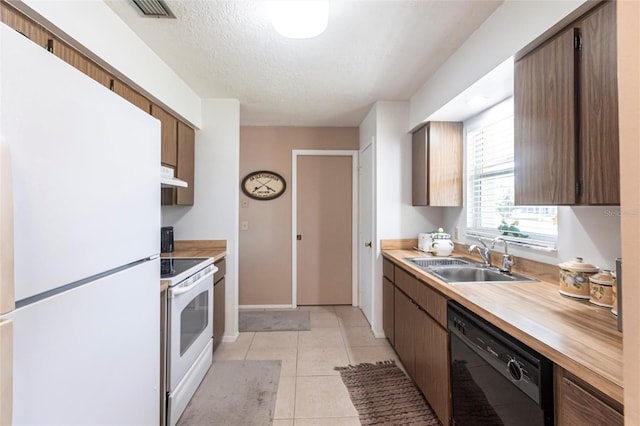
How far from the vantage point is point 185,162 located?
2.48 meters

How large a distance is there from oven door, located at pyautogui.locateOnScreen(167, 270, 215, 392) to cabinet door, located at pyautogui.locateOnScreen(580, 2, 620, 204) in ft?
6.71

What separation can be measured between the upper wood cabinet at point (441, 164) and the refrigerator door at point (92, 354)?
7.24 ft

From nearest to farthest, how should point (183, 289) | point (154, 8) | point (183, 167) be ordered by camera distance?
point (154, 8), point (183, 289), point (183, 167)

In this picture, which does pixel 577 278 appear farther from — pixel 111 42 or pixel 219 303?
pixel 111 42

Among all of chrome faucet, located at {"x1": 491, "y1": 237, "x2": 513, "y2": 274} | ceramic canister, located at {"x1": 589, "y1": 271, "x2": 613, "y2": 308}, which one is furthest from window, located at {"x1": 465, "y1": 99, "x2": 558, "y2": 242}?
ceramic canister, located at {"x1": 589, "y1": 271, "x2": 613, "y2": 308}

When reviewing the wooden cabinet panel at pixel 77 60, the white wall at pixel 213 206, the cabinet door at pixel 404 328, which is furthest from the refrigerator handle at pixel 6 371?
the white wall at pixel 213 206

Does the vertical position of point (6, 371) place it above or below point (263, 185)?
below

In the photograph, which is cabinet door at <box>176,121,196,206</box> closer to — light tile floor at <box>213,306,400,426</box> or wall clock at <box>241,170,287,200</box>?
wall clock at <box>241,170,287,200</box>

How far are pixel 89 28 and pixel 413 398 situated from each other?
2901 millimetres

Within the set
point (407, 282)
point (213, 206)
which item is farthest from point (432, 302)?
point (213, 206)

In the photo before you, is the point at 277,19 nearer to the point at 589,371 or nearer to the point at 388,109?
the point at 388,109

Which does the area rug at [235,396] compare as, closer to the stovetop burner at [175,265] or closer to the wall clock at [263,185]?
the stovetop burner at [175,265]

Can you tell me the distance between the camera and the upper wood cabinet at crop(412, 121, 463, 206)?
243 cm

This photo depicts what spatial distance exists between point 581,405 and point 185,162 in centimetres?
284
